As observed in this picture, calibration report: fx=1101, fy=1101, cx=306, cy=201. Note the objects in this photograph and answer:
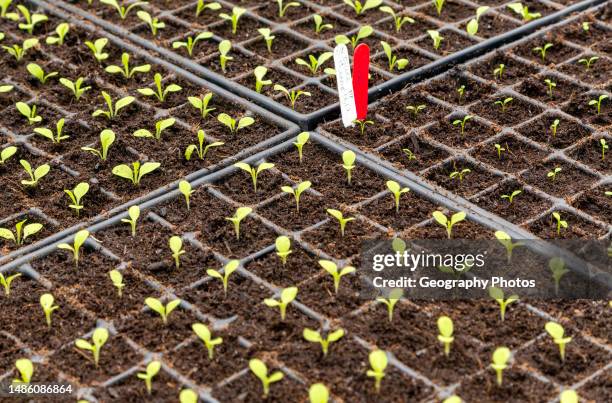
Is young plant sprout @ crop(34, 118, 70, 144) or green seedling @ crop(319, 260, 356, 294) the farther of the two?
young plant sprout @ crop(34, 118, 70, 144)

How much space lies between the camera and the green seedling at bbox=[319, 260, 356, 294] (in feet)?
9.40

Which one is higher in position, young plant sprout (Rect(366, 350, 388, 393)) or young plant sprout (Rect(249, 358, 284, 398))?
young plant sprout (Rect(366, 350, 388, 393))

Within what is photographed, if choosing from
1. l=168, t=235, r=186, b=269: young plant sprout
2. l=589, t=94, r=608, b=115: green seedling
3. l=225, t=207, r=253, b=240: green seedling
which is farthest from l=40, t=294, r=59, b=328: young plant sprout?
l=589, t=94, r=608, b=115: green seedling

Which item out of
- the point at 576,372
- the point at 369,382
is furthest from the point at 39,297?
the point at 576,372

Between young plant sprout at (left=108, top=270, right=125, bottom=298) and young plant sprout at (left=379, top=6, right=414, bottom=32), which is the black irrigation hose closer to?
young plant sprout at (left=379, top=6, right=414, bottom=32)

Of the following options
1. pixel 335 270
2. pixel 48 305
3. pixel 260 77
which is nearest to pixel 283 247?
pixel 335 270

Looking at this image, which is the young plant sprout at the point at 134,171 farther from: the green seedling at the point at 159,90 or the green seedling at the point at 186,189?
the green seedling at the point at 159,90

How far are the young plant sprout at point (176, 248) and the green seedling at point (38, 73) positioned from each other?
3.76ft

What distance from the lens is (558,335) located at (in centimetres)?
264

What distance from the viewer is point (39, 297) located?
9.48 feet

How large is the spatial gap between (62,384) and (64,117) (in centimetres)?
131

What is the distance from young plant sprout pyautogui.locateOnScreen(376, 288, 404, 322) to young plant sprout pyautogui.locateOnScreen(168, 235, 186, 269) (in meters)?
0.56

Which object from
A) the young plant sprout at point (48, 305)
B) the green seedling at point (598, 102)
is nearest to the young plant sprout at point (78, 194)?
the young plant sprout at point (48, 305)

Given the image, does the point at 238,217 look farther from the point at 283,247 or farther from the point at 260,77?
the point at 260,77
